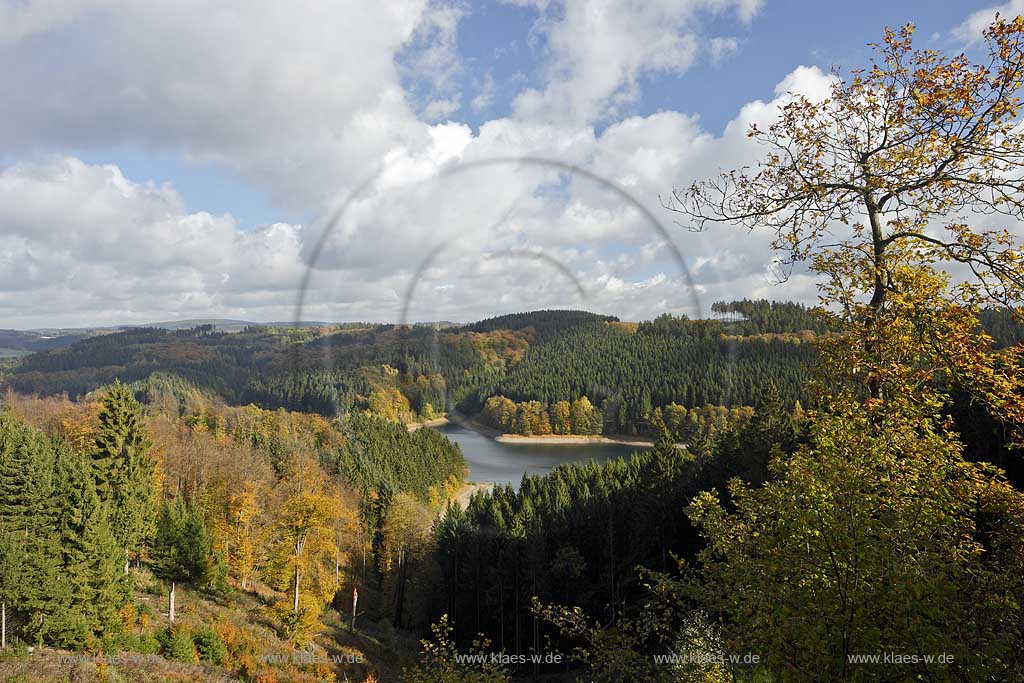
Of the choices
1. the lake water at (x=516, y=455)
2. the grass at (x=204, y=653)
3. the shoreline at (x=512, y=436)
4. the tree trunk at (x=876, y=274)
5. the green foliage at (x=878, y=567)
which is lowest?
the grass at (x=204, y=653)

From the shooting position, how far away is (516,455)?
43.3 metres

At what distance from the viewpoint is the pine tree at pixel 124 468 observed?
23.5 metres

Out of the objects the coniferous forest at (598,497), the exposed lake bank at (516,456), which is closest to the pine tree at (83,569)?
the coniferous forest at (598,497)

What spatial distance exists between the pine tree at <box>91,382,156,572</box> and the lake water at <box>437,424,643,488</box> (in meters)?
15.9

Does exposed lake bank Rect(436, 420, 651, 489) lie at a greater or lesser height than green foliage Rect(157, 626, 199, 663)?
greater

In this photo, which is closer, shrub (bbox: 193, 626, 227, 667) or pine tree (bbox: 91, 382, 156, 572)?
shrub (bbox: 193, 626, 227, 667)

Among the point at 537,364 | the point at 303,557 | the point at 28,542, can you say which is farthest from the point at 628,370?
the point at 28,542

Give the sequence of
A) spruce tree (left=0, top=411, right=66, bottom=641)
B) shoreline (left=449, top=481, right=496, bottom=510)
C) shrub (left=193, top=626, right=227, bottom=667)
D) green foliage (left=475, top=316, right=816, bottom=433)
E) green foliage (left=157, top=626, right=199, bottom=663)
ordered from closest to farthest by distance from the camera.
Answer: spruce tree (left=0, top=411, right=66, bottom=641) → green foliage (left=157, top=626, right=199, bottom=663) → shrub (left=193, top=626, right=227, bottom=667) → green foliage (left=475, top=316, right=816, bottom=433) → shoreline (left=449, top=481, right=496, bottom=510)

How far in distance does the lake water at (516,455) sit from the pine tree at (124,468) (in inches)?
624

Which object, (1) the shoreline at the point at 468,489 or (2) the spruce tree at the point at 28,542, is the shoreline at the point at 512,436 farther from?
(1) the shoreline at the point at 468,489

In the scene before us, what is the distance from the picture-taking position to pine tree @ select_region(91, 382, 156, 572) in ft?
77.2

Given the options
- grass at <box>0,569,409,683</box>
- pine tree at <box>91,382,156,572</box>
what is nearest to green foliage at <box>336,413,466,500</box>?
grass at <box>0,569,409,683</box>

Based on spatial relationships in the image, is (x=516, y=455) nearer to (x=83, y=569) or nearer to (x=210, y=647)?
(x=210, y=647)

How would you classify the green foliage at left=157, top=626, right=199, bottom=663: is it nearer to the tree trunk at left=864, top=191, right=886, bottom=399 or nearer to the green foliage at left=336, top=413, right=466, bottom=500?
the green foliage at left=336, top=413, right=466, bottom=500
